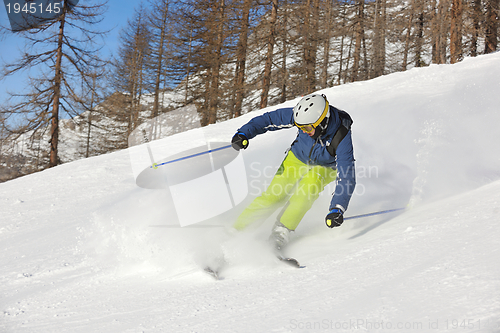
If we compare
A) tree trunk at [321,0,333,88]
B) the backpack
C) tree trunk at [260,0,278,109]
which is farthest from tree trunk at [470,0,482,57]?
the backpack

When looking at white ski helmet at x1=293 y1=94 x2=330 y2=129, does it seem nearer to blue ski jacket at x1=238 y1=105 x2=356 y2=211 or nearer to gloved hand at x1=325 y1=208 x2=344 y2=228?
blue ski jacket at x1=238 y1=105 x2=356 y2=211

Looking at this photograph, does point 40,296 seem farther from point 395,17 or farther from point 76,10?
point 395,17

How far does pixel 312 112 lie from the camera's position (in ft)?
10.5

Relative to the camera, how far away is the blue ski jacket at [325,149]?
123 inches

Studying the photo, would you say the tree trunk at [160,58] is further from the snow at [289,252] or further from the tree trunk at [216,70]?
the snow at [289,252]

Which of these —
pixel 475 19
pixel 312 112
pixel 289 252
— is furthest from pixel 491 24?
pixel 289 252

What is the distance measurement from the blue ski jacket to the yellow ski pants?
10 cm

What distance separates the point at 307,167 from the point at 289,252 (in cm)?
99

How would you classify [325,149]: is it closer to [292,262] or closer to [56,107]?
[292,262]

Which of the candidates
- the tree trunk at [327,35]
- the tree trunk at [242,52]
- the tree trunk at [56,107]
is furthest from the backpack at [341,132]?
the tree trunk at [327,35]

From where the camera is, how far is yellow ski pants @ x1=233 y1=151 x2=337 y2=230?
129 inches

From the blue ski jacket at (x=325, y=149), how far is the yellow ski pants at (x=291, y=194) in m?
0.10

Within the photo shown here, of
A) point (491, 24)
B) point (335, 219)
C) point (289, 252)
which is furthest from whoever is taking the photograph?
point (491, 24)

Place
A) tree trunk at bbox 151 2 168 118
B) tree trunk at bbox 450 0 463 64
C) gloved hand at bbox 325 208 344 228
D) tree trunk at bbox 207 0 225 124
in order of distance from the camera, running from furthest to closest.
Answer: tree trunk at bbox 151 2 168 118 → tree trunk at bbox 207 0 225 124 → tree trunk at bbox 450 0 463 64 → gloved hand at bbox 325 208 344 228
